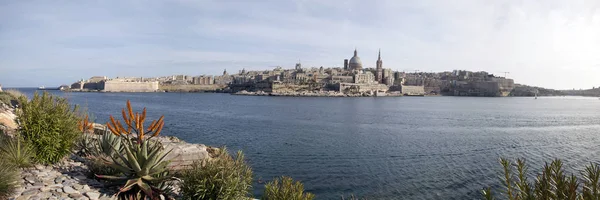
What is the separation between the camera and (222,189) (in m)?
5.31

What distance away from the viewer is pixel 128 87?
405ft

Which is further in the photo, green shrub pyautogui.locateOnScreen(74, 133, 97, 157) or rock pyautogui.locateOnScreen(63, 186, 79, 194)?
green shrub pyautogui.locateOnScreen(74, 133, 97, 157)

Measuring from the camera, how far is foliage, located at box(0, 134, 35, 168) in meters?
5.29

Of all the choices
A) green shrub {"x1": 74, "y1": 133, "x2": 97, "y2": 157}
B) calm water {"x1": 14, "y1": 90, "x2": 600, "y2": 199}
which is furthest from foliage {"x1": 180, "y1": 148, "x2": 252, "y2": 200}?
calm water {"x1": 14, "y1": 90, "x2": 600, "y2": 199}

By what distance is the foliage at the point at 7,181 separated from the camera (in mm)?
4438

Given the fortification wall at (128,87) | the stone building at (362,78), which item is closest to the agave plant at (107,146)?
the fortification wall at (128,87)

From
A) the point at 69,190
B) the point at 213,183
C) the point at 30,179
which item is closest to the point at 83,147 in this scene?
the point at 30,179

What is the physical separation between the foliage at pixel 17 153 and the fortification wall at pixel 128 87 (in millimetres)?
123125

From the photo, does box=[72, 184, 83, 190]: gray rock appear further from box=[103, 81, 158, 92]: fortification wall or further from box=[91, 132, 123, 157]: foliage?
box=[103, 81, 158, 92]: fortification wall

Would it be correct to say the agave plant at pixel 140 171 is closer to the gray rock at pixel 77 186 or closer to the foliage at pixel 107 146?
the gray rock at pixel 77 186

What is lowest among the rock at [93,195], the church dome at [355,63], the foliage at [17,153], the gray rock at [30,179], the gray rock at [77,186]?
the rock at [93,195]

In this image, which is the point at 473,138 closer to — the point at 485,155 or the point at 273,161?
the point at 485,155

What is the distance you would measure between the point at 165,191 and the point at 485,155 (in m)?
15.0

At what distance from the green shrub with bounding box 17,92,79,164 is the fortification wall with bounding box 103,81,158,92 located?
123 metres
